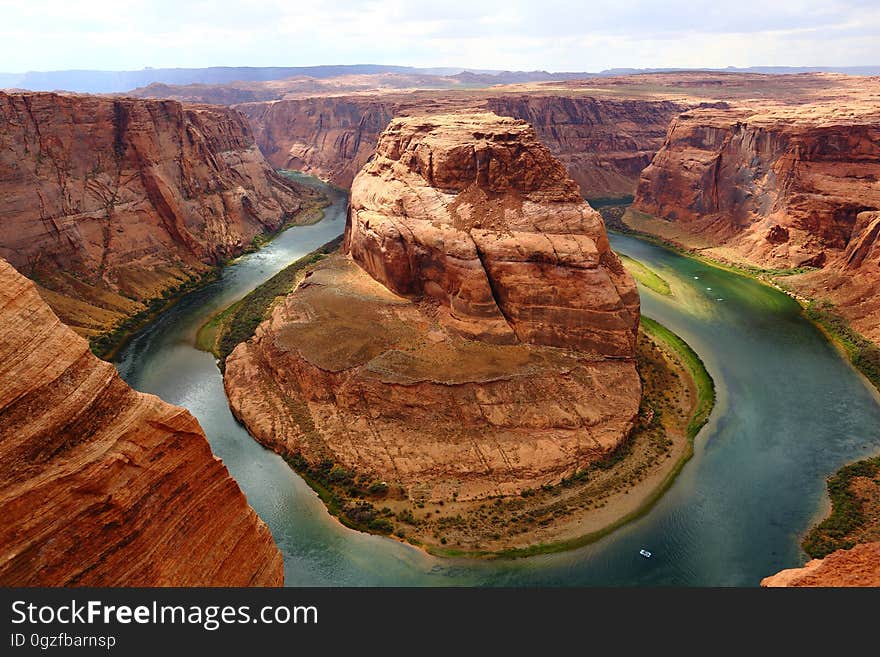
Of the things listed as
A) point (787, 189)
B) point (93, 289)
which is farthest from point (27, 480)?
point (787, 189)

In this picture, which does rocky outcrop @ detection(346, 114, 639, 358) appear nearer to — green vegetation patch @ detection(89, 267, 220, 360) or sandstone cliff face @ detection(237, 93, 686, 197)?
green vegetation patch @ detection(89, 267, 220, 360)

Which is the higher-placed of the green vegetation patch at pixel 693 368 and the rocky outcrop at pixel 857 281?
the rocky outcrop at pixel 857 281

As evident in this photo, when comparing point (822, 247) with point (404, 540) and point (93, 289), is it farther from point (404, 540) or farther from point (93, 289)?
point (93, 289)

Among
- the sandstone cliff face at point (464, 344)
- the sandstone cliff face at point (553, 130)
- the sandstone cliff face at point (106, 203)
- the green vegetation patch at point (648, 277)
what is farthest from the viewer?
the sandstone cliff face at point (553, 130)

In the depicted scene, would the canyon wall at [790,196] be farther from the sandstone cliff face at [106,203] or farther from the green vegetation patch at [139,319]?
the sandstone cliff face at [106,203]

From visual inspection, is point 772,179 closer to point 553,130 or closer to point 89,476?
point 553,130

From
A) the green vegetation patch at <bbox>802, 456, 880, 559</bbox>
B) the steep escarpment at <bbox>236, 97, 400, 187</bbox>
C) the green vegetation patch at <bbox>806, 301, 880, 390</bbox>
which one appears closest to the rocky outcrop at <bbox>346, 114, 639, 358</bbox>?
the green vegetation patch at <bbox>802, 456, 880, 559</bbox>

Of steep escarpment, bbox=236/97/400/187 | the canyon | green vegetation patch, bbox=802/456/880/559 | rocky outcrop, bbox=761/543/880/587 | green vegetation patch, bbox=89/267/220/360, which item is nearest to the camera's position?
rocky outcrop, bbox=761/543/880/587

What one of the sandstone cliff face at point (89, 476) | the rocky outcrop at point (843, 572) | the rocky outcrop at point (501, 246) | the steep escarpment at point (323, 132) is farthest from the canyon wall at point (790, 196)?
the steep escarpment at point (323, 132)
